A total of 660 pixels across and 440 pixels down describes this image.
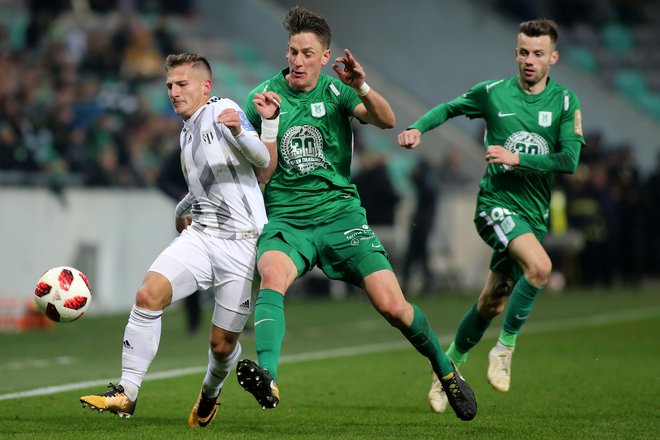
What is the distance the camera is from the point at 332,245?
7.26 metres

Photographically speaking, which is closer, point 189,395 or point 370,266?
point 370,266

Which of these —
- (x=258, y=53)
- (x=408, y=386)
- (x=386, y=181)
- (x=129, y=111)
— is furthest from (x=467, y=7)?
(x=408, y=386)

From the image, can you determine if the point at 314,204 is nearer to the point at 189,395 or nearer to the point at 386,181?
the point at 189,395

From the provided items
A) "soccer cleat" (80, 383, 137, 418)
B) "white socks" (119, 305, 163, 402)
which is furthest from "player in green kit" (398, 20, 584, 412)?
"soccer cleat" (80, 383, 137, 418)

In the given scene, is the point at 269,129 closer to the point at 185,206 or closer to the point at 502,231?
the point at 185,206

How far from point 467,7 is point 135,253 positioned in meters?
13.7

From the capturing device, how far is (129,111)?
19.5m

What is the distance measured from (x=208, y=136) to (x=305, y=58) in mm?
703

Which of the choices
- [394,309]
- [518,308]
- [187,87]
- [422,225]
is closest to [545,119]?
[518,308]

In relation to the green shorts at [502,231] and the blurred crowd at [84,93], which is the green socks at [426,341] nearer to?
the green shorts at [502,231]

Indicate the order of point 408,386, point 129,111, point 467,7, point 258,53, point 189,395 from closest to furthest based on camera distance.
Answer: point 189,395 → point 408,386 → point 129,111 → point 258,53 → point 467,7

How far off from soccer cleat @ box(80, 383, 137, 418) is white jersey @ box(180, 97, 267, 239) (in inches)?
41.0

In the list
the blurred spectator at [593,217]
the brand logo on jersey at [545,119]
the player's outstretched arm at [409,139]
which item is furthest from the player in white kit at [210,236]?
the blurred spectator at [593,217]

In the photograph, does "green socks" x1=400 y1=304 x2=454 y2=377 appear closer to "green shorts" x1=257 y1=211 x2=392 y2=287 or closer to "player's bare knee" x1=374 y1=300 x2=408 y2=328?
"player's bare knee" x1=374 y1=300 x2=408 y2=328
